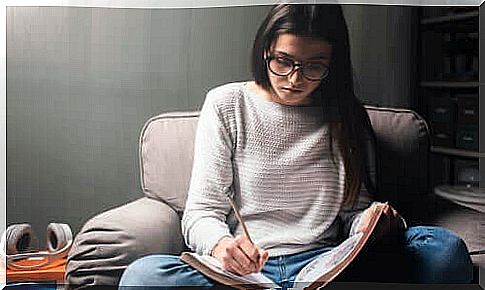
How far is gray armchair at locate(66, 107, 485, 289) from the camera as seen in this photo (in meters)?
2.68

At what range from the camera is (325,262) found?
2.71 metres

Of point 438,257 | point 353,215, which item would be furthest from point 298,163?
point 438,257

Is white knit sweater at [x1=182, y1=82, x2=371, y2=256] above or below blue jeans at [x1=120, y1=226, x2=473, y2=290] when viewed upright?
above

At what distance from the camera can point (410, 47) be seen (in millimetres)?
2727

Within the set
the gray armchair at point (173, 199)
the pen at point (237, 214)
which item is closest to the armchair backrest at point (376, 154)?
the gray armchair at point (173, 199)

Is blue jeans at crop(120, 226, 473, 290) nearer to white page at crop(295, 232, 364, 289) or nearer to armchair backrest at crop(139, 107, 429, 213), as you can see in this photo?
white page at crop(295, 232, 364, 289)

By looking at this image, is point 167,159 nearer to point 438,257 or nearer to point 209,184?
point 209,184

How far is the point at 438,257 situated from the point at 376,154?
295mm

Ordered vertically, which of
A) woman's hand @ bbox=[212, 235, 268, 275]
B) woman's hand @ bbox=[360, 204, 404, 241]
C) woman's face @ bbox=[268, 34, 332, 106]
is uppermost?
woman's face @ bbox=[268, 34, 332, 106]

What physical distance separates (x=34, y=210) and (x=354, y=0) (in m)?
0.94

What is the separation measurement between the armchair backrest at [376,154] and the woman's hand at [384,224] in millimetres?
40

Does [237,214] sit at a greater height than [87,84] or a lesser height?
lesser

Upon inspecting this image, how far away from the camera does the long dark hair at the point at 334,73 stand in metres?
2.70

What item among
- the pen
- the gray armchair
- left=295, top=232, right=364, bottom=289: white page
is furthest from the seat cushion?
left=295, top=232, right=364, bottom=289: white page
